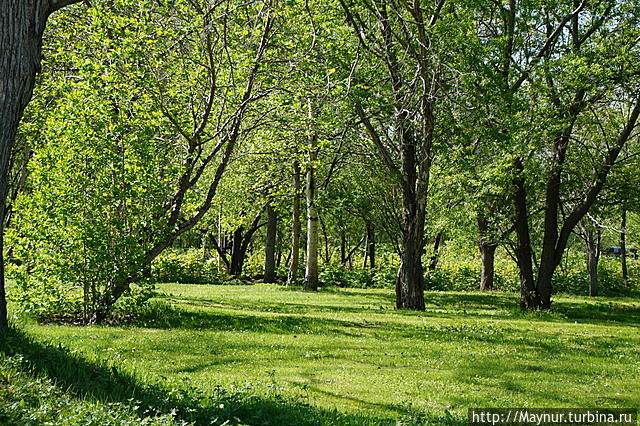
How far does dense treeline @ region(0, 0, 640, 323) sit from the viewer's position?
1095cm

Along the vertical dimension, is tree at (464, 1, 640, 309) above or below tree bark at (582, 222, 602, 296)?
above

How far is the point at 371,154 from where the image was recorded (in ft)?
62.2

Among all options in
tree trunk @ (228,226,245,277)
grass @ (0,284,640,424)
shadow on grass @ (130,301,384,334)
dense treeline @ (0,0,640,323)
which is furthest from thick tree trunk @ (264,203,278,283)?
shadow on grass @ (130,301,384,334)

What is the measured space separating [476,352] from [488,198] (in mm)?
9841

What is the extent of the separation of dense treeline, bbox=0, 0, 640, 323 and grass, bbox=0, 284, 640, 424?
186 centimetres

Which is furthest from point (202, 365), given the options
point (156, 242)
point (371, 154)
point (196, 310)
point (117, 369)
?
point (371, 154)

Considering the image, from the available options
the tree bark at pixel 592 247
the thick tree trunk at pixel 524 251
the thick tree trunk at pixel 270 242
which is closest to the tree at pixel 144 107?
the thick tree trunk at pixel 524 251

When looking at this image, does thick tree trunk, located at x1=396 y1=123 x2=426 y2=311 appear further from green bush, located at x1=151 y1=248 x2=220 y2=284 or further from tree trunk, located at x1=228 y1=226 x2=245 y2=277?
tree trunk, located at x1=228 y1=226 x2=245 y2=277

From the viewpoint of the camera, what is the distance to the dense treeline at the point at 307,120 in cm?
1095

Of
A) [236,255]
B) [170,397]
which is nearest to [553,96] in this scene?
[170,397]

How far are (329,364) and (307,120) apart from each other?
767cm

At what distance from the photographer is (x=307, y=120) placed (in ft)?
48.7

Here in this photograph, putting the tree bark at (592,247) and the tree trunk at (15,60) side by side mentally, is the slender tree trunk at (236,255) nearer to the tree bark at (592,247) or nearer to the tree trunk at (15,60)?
the tree bark at (592,247)

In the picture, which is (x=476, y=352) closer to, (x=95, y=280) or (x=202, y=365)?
(x=202, y=365)
